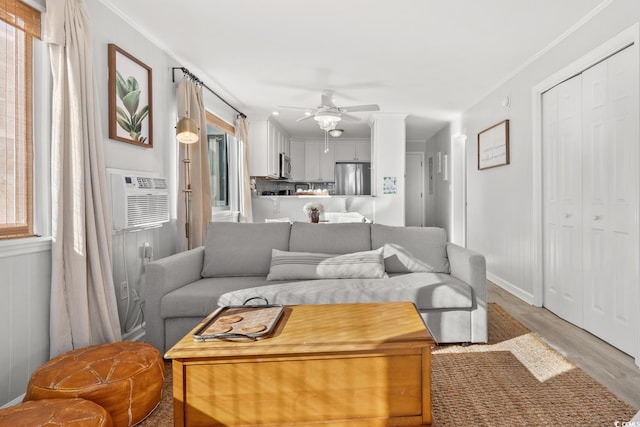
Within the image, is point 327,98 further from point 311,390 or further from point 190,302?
point 311,390

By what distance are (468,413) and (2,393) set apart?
7.56 ft

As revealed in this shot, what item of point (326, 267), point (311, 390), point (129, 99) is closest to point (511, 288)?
point (326, 267)

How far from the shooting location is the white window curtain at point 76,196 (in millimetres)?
2088

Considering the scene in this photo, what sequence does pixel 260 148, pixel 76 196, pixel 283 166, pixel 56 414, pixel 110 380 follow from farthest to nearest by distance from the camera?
pixel 283 166, pixel 260 148, pixel 76 196, pixel 110 380, pixel 56 414

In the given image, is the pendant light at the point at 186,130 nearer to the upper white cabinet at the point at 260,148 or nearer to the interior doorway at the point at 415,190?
the upper white cabinet at the point at 260,148

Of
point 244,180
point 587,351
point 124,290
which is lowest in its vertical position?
point 587,351

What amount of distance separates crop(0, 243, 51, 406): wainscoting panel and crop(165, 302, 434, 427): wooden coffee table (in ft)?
3.59

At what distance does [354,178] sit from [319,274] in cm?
571

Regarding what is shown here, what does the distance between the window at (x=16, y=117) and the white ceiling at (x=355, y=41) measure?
857 millimetres

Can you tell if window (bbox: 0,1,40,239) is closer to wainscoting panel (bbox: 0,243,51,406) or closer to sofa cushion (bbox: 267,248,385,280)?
wainscoting panel (bbox: 0,243,51,406)

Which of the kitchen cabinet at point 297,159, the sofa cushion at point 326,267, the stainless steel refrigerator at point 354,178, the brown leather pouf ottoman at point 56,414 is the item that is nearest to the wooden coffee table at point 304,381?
the brown leather pouf ottoman at point 56,414

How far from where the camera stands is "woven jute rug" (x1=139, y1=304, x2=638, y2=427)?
1.74 meters

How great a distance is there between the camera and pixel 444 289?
2.52m

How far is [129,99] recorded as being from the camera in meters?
2.92
